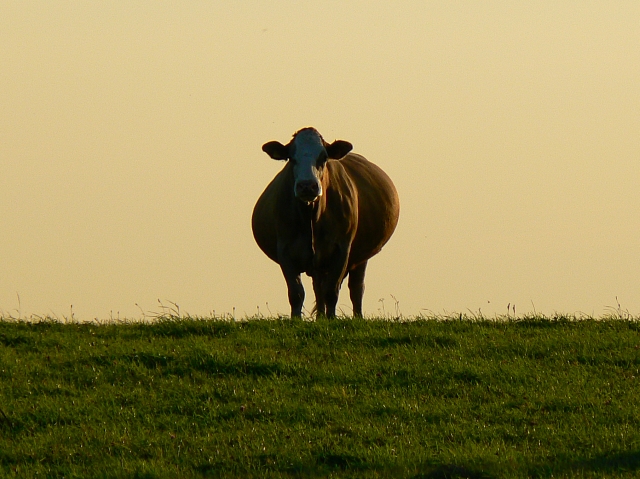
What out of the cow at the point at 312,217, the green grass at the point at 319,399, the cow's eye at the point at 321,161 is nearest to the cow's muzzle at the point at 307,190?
the cow at the point at 312,217

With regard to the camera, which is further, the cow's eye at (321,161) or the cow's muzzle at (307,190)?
the cow's eye at (321,161)

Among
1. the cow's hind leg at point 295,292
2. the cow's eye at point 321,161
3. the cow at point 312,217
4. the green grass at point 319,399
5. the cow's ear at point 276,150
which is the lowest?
the green grass at point 319,399

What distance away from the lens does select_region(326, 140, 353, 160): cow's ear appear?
16.4 metres

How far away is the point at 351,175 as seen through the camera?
1809 cm

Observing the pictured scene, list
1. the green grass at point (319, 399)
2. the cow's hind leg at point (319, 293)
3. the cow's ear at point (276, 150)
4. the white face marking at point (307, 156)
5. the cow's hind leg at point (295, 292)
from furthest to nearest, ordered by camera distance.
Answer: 1. the cow's hind leg at point (319, 293)
2. the cow's ear at point (276, 150)
3. the cow's hind leg at point (295, 292)
4. the white face marking at point (307, 156)
5. the green grass at point (319, 399)

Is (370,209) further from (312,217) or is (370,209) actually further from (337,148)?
(312,217)

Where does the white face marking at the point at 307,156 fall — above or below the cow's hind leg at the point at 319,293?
above

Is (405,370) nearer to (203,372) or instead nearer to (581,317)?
(203,372)

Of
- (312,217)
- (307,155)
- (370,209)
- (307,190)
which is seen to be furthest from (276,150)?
(370,209)

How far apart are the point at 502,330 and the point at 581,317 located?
1357 millimetres

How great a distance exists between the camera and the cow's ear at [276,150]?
16266 mm

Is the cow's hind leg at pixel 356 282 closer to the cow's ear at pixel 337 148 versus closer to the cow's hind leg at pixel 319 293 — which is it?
the cow's hind leg at pixel 319 293

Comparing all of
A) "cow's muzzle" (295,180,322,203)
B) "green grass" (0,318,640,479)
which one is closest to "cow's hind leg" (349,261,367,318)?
"cow's muzzle" (295,180,322,203)

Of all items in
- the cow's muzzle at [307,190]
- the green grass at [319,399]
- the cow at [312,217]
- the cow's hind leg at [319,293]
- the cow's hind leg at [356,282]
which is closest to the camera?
the green grass at [319,399]
